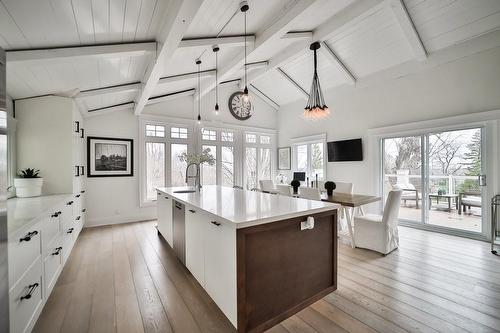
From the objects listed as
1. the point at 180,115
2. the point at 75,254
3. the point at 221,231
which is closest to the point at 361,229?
the point at 221,231

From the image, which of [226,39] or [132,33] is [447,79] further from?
[132,33]

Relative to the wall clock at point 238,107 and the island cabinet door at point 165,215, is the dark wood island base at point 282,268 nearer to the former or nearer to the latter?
the island cabinet door at point 165,215

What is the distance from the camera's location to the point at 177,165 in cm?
562

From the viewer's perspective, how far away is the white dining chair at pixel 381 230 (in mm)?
2994

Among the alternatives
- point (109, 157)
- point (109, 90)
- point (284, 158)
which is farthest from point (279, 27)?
point (284, 158)

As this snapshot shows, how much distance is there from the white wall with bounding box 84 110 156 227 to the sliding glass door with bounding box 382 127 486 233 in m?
5.66

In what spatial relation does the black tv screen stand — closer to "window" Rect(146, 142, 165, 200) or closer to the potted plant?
"window" Rect(146, 142, 165, 200)

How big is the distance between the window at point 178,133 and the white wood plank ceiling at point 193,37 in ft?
3.09

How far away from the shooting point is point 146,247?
337cm

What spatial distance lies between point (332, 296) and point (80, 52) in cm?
342

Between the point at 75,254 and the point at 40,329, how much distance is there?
1.70m

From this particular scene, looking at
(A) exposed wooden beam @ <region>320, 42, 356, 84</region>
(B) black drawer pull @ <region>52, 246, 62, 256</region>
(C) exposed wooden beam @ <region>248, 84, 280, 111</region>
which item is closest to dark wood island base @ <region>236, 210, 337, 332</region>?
(B) black drawer pull @ <region>52, 246, 62, 256</region>

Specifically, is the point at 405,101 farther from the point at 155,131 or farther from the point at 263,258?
the point at 155,131

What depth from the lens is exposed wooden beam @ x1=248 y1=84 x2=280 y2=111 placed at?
22.8ft
